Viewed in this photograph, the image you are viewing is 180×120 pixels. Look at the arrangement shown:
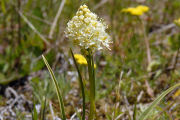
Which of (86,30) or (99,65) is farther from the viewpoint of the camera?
(99,65)

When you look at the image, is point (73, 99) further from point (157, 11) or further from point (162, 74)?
point (157, 11)

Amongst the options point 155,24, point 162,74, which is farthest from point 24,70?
point 155,24

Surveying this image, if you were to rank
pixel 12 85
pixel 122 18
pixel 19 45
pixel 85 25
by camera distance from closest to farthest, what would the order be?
pixel 85 25 → pixel 12 85 → pixel 19 45 → pixel 122 18

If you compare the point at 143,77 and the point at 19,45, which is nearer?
the point at 143,77

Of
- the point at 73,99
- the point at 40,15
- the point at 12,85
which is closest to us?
the point at 73,99

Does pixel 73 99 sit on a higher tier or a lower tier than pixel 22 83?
lower
